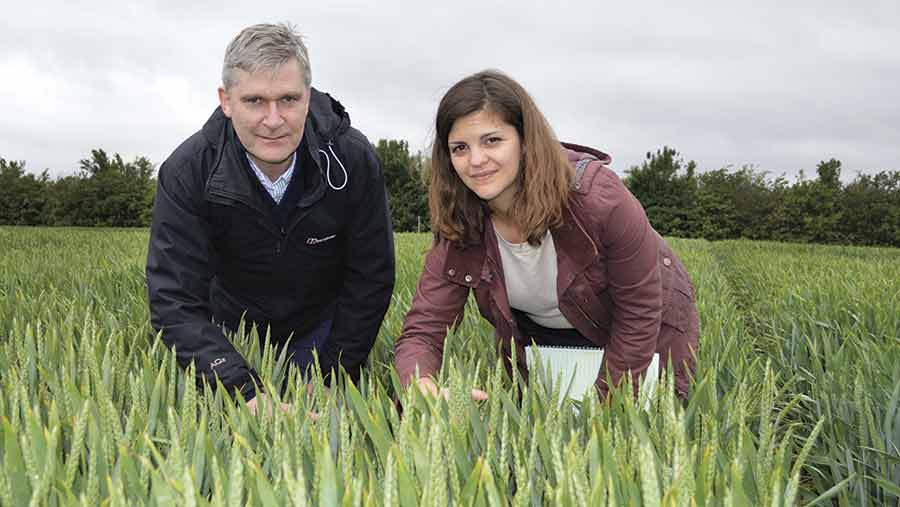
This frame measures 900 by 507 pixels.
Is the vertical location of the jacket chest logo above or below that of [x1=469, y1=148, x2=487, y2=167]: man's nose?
below

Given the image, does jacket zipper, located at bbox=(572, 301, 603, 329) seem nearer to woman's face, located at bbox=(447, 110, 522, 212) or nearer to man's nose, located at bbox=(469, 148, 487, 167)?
woman's face, located at bbox=(447, 110, 522, 212)

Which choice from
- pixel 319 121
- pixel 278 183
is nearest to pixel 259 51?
pixel 319 121

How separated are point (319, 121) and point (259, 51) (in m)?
0.43

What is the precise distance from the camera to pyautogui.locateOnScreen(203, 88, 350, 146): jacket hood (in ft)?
7.91

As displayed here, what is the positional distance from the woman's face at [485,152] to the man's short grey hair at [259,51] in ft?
1.82

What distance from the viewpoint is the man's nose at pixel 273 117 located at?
2.16m

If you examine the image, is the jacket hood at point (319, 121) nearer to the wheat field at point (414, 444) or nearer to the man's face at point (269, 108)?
the man's face at point (269, 108)

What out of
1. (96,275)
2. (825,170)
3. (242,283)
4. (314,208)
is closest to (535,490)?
(314,208)

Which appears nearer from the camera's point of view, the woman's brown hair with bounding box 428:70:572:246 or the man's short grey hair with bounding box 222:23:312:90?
the woman's brown hair with bounding box 428:70:572:246

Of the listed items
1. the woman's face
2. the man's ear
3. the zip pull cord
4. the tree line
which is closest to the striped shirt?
the zip pull cord

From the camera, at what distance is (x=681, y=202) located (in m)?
31.9

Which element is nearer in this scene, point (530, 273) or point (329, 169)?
point (530, 273)

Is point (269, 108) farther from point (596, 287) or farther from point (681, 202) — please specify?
point (681, 202)

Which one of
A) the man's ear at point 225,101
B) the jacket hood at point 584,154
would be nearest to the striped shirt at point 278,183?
the man's ear at point 225,101
